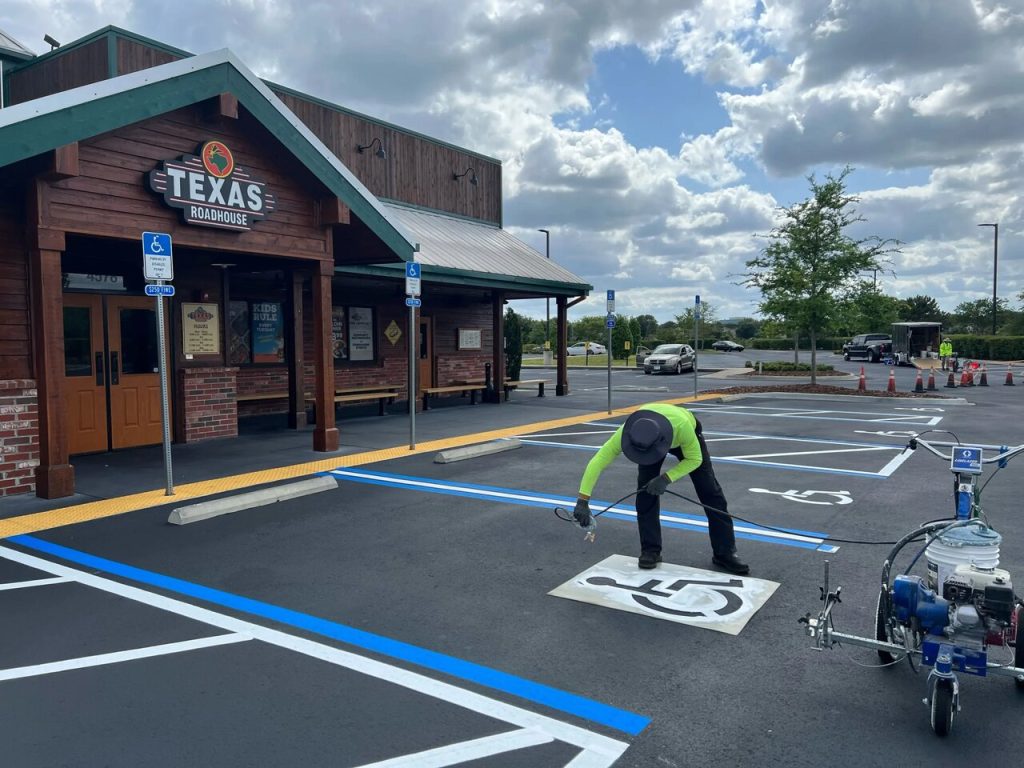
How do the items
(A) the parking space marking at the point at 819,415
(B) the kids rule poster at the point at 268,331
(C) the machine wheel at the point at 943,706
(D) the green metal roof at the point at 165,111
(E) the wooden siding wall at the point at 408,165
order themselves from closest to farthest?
(C) the machine wheel at the point at 943,706, (D) the green metal roof at the point at 165,111, (B) the kids rule poster at the point at 268,331, (A) the parking space marking at the point at 819,415, (E) the wooden siding wall at the point at 408,165

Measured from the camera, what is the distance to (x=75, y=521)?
7.31m

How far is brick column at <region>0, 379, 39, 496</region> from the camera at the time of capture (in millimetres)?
8484

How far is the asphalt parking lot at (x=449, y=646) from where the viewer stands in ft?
11.1

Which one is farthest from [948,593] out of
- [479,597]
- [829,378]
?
[829,378]

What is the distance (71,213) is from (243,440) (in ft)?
17.6

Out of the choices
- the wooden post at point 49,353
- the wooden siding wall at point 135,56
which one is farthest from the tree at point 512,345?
the wooden post at point 49,353

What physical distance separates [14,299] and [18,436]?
1.76 meters

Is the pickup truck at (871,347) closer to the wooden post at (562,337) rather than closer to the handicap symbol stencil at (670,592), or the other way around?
the wooden post at (562,337)

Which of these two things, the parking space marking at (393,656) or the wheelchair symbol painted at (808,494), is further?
the wheelchair symbol painted at (808,494)

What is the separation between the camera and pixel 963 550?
3.59m

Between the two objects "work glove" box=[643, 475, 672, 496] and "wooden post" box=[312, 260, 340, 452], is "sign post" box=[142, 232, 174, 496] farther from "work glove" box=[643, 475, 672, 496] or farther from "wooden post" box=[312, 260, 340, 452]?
"work glove" box=[643, 475, 672, 496]

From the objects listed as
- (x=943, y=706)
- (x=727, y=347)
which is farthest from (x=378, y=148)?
(x=727, y=347)

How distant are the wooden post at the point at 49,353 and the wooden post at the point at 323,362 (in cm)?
376

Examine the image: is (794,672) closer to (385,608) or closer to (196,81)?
(385,608)
